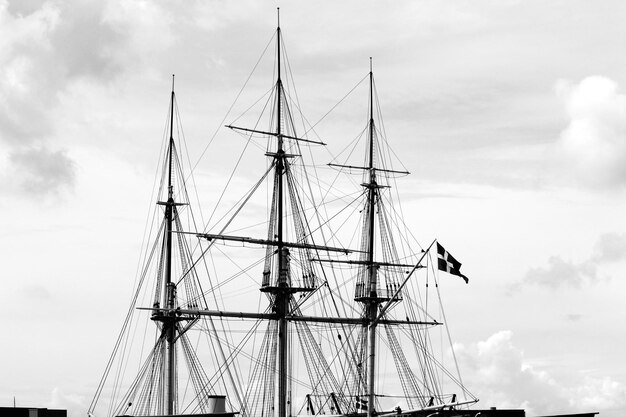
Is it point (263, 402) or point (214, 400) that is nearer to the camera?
point (214, 400)

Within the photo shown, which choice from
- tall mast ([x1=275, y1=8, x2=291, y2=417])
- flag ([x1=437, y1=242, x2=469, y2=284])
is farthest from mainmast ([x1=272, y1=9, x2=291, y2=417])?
flag ([x1=437, y1=242, x2=469, y2=284])

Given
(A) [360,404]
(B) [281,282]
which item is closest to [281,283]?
(B) [281,282]

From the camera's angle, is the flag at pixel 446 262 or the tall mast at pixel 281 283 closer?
the flag at pixel 446 262

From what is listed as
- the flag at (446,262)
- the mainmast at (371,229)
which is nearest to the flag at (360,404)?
the mainmast at (371,229)

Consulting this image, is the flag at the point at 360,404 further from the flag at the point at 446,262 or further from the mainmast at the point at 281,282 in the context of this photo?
the flag at the point at 446,262

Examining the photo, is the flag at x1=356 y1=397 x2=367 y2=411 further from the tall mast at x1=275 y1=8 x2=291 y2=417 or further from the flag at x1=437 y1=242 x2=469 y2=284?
the flag at x1=437 y1=242 x2=469 y2=284

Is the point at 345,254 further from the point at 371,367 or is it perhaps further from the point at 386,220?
the point at 371,367

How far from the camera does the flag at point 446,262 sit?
13050 cm

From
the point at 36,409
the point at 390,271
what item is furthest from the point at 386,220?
the point at 36,409

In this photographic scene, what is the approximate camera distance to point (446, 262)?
13125cm

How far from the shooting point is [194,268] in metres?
149

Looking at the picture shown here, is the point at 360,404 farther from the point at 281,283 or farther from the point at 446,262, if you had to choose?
the point at 446,262

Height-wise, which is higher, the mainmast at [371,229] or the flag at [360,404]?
the mainmast at [371,229]

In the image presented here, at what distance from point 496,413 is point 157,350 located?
4697 cm
